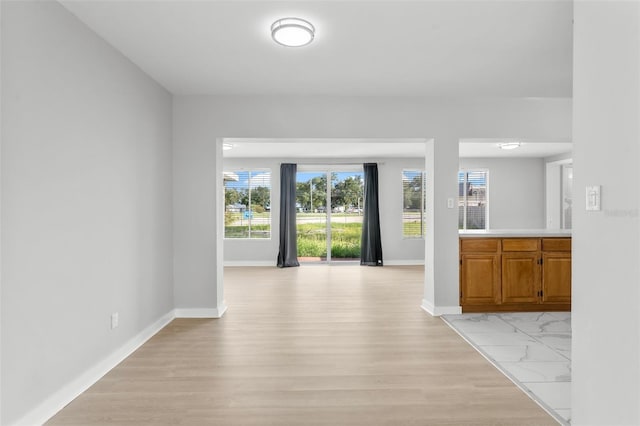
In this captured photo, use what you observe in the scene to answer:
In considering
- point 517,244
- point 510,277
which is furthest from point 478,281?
point 517,244

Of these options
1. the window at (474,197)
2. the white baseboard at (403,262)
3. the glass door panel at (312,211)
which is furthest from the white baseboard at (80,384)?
the window at (474,197)

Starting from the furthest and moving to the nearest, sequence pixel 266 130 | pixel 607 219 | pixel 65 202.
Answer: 1. pixel 266 130
2. pixel 65 202
3. pixel 607 219

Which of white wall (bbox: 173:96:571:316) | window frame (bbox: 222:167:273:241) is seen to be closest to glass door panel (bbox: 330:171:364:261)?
window frame (bbox: 222:167:273:241)

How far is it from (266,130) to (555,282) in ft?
12.5

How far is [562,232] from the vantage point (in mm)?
4449

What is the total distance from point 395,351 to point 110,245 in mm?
2457

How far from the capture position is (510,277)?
4.27m

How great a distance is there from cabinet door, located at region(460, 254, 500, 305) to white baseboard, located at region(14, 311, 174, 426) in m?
3.44

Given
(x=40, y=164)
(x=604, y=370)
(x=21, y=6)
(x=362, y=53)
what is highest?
(x=362, y=53)

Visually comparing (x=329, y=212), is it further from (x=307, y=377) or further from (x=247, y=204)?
(x=307, y=377)

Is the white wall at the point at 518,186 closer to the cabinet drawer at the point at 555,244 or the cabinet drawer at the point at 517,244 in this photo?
the cabinet drawer at the point at 555,244

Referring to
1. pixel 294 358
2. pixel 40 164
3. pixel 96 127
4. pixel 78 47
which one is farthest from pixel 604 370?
pixel 78 47

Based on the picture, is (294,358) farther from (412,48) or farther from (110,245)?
(412,48)

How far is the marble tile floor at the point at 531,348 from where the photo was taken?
235 centimetres
